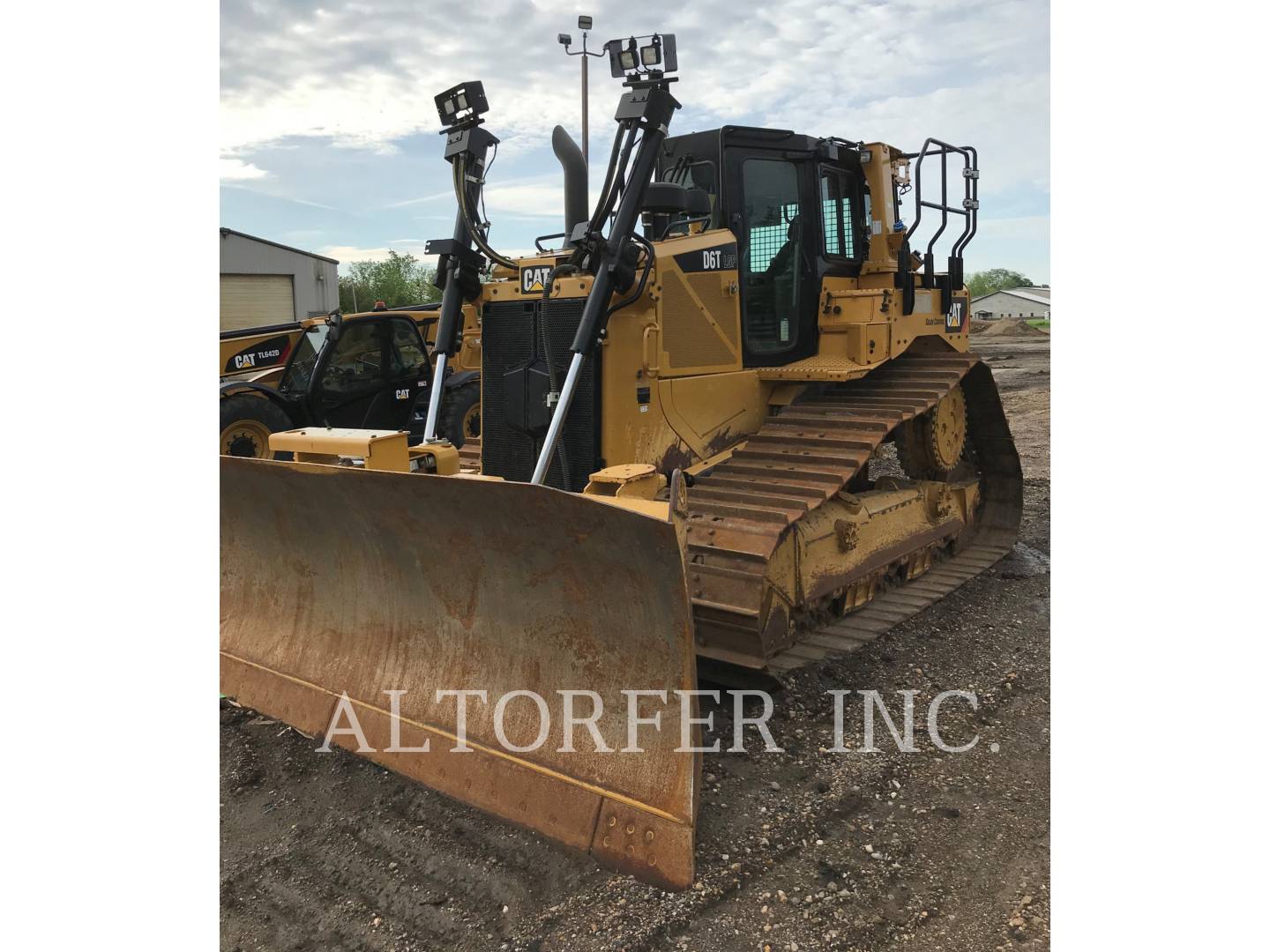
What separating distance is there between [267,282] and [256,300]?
90cm

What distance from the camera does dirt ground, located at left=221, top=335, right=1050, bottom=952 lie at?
297cm

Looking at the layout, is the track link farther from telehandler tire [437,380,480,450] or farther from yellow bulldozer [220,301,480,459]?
telehandler tire [437,380,480,450]

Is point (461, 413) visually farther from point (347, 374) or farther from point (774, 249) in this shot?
point (774, 249)

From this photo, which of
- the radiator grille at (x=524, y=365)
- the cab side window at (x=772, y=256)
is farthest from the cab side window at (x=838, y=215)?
the radiator grille at (x=524, y=365)

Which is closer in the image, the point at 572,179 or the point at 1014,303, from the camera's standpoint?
the point at 572,179

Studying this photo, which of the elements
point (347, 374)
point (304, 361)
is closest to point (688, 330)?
point (347, 374)

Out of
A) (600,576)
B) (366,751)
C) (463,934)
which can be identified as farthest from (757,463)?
(463,934)

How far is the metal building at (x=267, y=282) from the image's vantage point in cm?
2758

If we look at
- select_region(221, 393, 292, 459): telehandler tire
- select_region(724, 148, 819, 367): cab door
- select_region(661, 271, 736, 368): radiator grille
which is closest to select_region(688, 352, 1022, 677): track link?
select_region(724, 148, 819, 367): cab door

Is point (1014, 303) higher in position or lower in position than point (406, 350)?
higher

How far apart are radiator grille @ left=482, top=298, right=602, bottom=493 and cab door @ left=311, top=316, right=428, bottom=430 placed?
4.56 m

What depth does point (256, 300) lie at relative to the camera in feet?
93.6

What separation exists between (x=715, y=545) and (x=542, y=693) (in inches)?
A: 45.0

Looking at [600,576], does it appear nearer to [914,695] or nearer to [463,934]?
[463,934]
